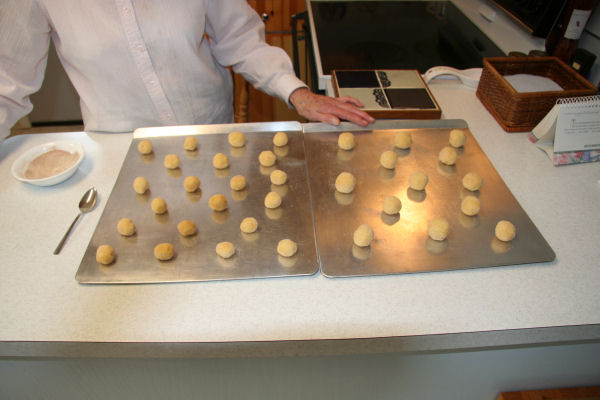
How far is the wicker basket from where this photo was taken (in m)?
1.09

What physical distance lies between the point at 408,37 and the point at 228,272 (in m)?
1.53

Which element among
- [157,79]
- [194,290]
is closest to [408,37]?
[157,79]

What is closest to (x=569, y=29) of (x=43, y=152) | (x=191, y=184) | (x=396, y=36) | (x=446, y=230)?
(x=396, y=36)

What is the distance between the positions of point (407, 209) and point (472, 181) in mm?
185

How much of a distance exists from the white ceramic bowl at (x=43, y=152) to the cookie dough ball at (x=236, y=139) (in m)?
0.40

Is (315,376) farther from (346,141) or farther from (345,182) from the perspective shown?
(346,141)

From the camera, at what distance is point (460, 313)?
2.31 ft

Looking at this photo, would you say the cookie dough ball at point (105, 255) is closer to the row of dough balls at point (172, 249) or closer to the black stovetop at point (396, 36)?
the row of dough balls at point (172, 249)

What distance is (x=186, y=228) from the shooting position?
819 millimetres

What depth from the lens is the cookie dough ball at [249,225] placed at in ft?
2.72

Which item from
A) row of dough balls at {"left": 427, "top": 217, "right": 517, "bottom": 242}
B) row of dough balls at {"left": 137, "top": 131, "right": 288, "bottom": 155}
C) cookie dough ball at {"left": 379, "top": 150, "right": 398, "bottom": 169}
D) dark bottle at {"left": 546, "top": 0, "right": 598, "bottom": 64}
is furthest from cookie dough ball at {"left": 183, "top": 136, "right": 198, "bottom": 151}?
dark bottle at {"left": 546, "top": 0, "right": 598, "bottom": 64}

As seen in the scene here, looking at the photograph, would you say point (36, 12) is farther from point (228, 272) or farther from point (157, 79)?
point (228, 272)

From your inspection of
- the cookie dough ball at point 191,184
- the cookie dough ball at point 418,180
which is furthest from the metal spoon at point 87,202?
the cookie dough ball at point 418,180

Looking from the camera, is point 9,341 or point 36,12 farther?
point 36,12
